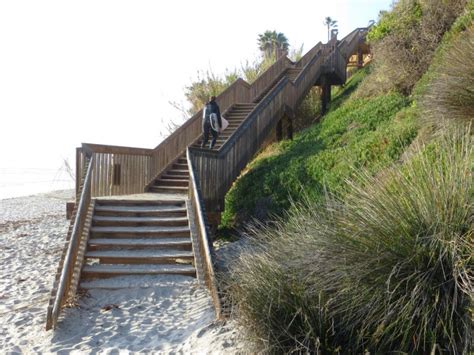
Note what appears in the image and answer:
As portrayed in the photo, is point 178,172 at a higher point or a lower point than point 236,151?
lower

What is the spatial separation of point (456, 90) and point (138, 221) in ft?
18.7

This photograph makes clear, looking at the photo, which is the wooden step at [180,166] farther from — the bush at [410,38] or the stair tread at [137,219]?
the bush at [410,38]

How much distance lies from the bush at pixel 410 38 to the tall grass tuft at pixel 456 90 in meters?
5.50

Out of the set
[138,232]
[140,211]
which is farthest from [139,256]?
[140,211]

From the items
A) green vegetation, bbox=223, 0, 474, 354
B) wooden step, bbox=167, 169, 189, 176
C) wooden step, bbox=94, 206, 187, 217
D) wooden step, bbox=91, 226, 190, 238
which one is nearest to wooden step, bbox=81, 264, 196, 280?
wooden step, bbox=91, 226, 190, 238

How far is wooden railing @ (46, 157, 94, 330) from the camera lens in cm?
614

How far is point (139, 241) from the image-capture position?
853 centimetres

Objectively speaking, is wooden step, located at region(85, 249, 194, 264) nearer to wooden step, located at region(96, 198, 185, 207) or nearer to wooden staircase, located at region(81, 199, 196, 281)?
wooden staircase, located at region(81, 199, 196, 281)

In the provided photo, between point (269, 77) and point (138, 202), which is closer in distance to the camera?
point (138, 202)

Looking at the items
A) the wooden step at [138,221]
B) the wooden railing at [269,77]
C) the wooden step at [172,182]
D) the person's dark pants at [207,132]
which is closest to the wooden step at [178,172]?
the wooden step at [172,182]

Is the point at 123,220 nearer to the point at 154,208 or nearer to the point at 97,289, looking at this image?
the point at 154,208

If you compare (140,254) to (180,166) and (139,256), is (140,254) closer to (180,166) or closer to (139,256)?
(139,256)

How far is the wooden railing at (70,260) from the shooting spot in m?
6.14

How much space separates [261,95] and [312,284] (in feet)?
50.0
